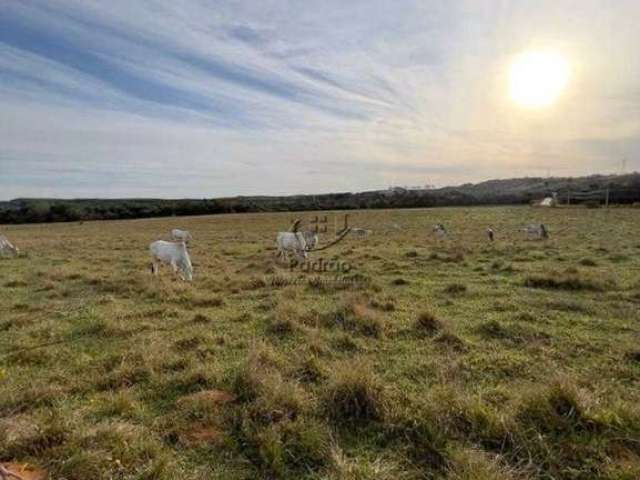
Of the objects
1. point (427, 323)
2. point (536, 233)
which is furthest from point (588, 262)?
point (427, 323)

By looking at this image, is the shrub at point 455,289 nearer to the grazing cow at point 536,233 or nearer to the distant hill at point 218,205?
the grazing cow at point 536,233

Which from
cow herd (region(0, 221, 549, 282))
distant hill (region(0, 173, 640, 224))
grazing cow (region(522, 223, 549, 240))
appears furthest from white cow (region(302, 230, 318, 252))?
distant hill (region(0, 173, 640, 224))

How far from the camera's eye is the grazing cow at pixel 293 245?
16781mm

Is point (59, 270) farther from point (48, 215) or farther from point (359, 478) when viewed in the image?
point (48, 215)

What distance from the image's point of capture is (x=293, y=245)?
55.4ft

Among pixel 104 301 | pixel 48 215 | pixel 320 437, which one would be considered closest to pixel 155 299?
pixel 104 301

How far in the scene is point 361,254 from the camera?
1805 centimetres

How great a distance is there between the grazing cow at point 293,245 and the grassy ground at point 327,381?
5444 millimetres

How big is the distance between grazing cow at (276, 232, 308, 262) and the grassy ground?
5.44 metres

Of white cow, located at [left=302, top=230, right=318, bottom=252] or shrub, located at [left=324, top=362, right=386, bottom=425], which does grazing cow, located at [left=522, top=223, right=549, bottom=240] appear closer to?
white cow, located at [left=302, top=230, right=318, bottom=252]

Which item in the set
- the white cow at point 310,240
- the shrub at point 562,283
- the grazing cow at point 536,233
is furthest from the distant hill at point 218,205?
the shrub at point 562,283

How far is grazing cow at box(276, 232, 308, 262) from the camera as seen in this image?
16.8 m

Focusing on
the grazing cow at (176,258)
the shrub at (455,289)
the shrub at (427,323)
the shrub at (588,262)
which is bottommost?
the shrub at (588,262)

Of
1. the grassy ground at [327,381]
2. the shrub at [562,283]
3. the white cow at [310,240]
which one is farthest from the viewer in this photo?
the white cow at [310,240]
